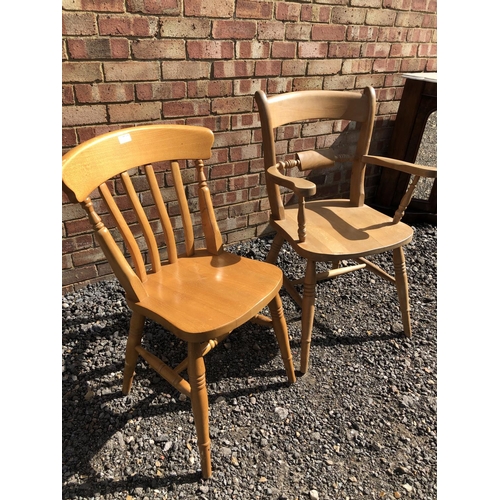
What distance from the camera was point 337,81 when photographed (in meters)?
2.44

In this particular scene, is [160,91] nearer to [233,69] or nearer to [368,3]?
[233,69]

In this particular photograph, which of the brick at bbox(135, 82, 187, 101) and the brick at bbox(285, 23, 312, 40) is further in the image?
the brick at bbox(285, 23, 312, 40)

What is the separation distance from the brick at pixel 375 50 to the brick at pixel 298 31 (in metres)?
0.45

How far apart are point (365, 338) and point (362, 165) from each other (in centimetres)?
83

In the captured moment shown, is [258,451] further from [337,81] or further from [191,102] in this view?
[337,81]

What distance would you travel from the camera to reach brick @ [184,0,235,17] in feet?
5.99

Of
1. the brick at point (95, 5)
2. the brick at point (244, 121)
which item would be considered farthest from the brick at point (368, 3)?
the brick at point (95, 5)

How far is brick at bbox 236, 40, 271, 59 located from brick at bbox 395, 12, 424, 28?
1.00m

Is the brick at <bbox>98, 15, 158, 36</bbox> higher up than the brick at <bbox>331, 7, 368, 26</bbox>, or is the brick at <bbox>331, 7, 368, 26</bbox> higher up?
the brick at <bbox>331, 7, 368, 26</bbox>

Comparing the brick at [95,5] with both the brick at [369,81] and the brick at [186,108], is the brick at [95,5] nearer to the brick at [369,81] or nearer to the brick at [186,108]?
the brick at [186,108]

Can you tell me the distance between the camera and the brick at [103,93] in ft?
5.72

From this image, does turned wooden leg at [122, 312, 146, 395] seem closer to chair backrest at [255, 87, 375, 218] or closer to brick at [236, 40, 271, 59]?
chair backrest at [255, 87, 375, 218]

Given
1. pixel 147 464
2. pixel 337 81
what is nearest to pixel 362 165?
pixel 337 81

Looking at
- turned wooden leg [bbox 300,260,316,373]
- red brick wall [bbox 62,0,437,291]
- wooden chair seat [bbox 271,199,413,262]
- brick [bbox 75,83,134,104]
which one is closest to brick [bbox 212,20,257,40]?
red brick wall [bbox 62,0,437,291]
